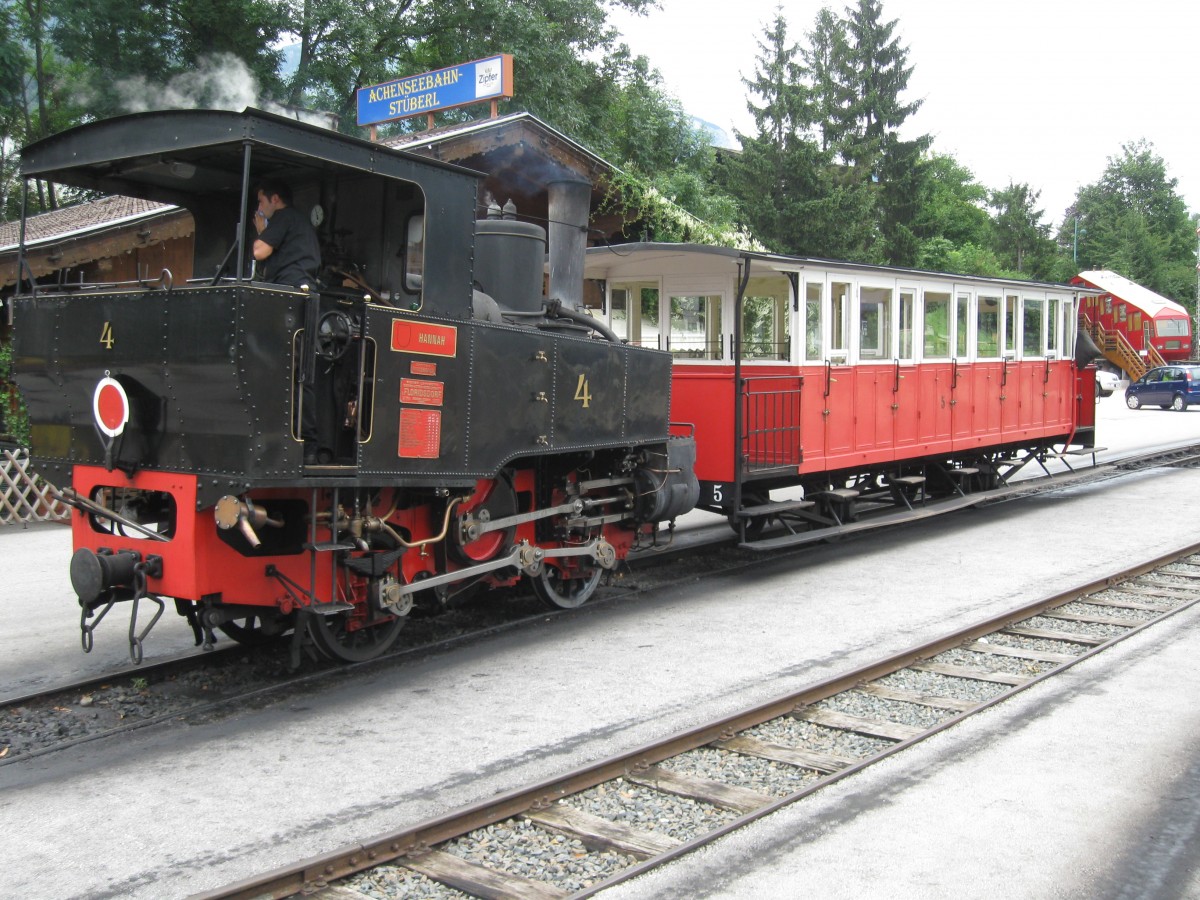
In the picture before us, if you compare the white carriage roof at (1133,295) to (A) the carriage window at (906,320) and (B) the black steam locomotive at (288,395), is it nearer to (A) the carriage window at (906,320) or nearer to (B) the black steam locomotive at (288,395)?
(A) the carriage window at (906,320)

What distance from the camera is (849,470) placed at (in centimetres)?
1101

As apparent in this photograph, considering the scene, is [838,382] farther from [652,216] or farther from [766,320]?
[652,216]

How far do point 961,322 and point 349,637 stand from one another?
8826 millimetres

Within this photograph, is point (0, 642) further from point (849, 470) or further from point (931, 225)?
point (931, 225)

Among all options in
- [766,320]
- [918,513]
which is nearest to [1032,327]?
[918,513]

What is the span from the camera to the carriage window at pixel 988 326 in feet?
42.7

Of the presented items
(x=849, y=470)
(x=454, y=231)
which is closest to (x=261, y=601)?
(x=454, y=231)

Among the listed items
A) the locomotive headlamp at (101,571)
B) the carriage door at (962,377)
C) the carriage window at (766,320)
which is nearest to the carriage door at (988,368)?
the carriage door at (962,377)

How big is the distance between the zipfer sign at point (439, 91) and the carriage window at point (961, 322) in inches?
268

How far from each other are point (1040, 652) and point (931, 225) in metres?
42.7

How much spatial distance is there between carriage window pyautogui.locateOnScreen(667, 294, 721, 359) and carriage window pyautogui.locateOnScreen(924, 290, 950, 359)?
314 centimetres

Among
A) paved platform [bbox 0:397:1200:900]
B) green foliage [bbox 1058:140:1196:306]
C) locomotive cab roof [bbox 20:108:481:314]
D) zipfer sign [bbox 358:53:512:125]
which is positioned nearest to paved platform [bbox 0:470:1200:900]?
paved platform [bbox 0:397:1200:900]

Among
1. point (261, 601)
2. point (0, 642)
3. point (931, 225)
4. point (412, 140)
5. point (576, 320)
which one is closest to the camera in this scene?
point (261, 601)

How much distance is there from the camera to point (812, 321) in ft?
33.6
